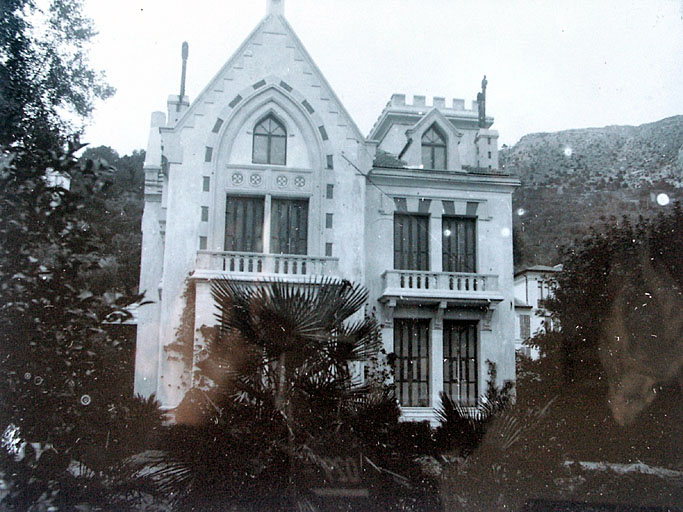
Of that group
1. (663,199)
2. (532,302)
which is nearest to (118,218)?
(532,302)

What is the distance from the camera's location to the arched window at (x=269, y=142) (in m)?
10.6

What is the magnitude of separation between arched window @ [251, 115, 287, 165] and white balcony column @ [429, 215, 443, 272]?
130 inches

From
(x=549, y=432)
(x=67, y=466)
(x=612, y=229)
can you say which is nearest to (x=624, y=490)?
(x=549, y=432)

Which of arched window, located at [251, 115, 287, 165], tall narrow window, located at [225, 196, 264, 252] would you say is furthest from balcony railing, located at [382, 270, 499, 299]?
arched window, located at [251, 115, 287, 165]

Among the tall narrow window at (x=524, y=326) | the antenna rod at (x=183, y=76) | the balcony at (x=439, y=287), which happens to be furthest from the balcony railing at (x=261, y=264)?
the tall narrow window at (x=524, y=326)

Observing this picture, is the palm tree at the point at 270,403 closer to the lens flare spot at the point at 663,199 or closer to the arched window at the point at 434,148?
the lens flare spot at the point at 663,199

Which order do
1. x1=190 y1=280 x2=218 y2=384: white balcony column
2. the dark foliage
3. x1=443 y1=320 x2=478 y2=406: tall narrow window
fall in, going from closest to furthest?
the dark foliage
x1=190 y1=280 x2=218 y2=384: white balcony column
x1=443 y1=320 x2=478 y2=406: tall narrow window

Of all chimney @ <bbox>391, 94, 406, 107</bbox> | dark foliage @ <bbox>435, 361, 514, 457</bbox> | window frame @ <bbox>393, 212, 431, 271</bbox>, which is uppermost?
chimney @ <bbox>391, 94, 406, 107</bbox>

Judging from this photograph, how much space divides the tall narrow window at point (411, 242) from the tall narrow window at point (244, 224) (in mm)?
2791

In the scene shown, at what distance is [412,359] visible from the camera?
1108 centimetres

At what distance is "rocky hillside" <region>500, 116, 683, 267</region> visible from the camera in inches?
389

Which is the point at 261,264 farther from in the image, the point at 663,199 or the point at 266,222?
the point at 663,199

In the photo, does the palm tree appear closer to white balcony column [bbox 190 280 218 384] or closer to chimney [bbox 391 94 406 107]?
white balcony column [bbox 190 280 218 384]

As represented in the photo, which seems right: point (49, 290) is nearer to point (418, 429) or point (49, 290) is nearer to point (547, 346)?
point (418, 429)
